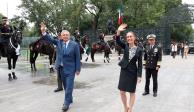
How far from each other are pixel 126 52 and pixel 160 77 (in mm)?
8972

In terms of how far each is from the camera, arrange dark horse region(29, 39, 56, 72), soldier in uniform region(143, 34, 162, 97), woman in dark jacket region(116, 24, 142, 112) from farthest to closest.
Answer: dark horse region(29, 39, 56, 72)
soldier in uniform region(143, 34, 162, 97)
woman in dark jacket region(116, 24, 142, 112)

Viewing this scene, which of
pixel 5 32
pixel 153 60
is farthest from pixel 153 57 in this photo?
pixel 5 32

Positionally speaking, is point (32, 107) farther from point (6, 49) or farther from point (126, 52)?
point (6, 49)

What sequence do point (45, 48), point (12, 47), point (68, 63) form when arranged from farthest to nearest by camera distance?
1. point (45, 48)
2. point (12, 47)
3. point (68, 63)

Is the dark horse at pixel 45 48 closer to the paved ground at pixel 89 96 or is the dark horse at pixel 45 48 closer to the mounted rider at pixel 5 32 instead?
the paved ground at pixel 89 96

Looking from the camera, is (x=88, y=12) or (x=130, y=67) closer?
(x=130, y=67)

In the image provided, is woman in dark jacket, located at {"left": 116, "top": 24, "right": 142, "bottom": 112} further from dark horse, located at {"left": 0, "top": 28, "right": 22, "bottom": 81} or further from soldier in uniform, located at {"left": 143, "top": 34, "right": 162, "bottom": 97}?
dark horse, located at {"left": 0, "top": 28, "right": 22, "bottom": 81}

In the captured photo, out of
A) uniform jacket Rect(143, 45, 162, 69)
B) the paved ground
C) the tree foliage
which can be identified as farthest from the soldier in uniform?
the tree foliage

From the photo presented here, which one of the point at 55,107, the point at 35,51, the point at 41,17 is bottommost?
the point at 55,107

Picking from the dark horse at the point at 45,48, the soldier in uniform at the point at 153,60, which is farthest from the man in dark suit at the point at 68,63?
the dark horse at the point at 45,48

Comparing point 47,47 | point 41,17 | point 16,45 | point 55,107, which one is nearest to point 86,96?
point 55,107

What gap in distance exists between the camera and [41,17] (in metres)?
64.6

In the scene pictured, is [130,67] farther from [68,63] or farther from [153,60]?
[153,60]

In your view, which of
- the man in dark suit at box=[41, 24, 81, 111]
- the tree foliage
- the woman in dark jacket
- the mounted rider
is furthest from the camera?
the tree foliage
